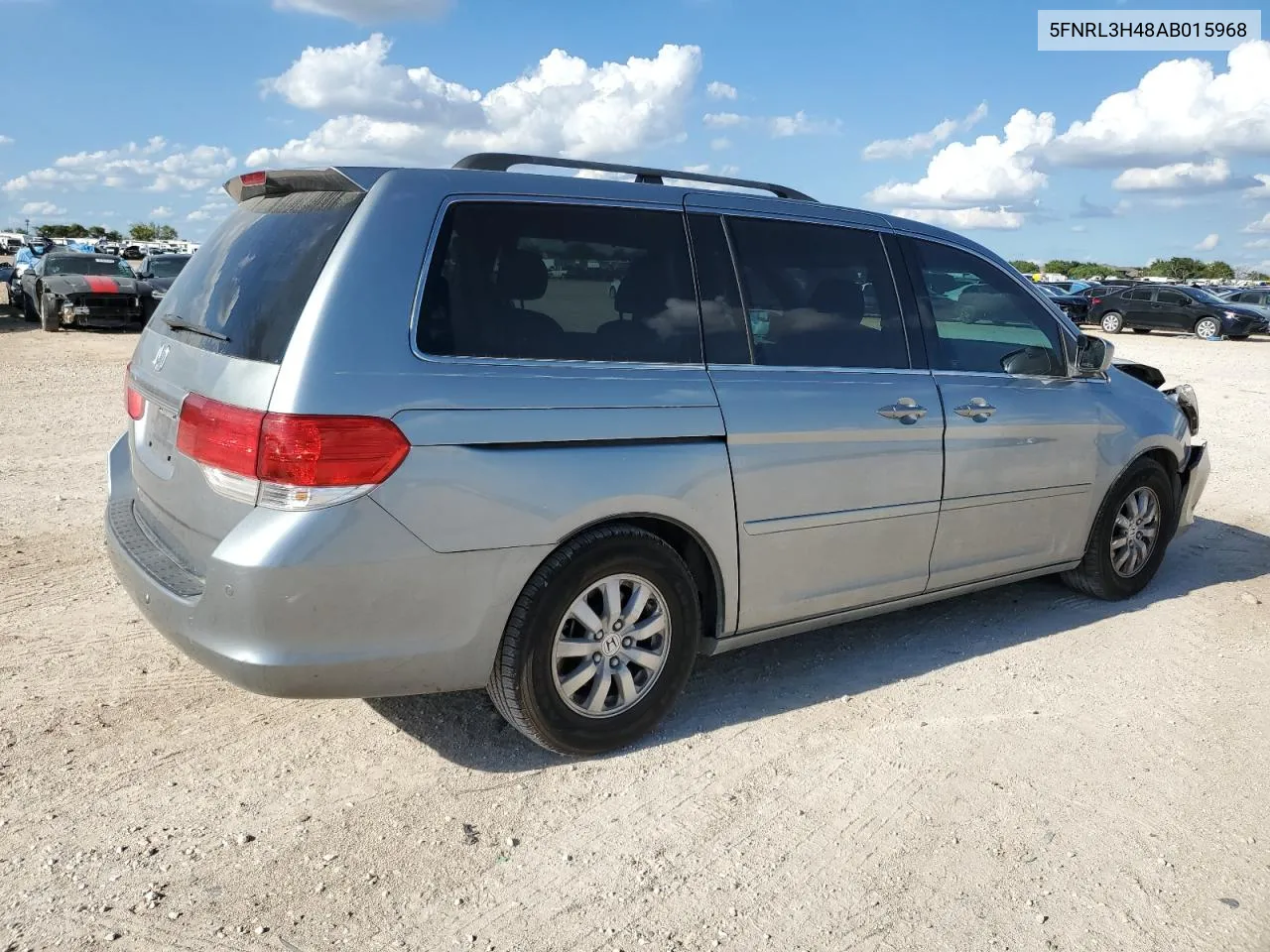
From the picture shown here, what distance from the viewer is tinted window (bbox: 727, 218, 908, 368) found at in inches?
155

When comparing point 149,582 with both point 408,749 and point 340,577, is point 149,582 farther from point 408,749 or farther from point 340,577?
point 408,749

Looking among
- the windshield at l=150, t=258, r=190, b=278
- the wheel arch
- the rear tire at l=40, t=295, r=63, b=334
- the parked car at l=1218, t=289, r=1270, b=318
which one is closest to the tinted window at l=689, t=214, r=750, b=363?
the wheel arch

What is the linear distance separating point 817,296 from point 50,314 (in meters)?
19.8

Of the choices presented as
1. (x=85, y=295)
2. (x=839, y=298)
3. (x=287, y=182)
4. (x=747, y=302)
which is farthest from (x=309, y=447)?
(x=85, y=295)

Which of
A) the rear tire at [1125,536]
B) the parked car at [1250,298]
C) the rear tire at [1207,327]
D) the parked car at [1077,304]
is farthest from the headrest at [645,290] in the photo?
the parked car at [1250,298]

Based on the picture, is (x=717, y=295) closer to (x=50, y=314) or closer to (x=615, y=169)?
A: (x=615, y=169)

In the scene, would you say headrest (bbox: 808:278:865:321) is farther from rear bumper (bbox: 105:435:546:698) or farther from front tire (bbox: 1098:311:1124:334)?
front tire (bbox: 1098:311:1124:334)

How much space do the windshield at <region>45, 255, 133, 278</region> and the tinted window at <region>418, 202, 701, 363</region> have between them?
19.8 metres

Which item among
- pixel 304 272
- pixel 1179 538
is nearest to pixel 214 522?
pixel 304 272

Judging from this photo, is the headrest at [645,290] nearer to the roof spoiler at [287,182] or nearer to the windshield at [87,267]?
the roof spoiler at [287,182]

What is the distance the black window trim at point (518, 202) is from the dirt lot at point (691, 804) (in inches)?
53.0

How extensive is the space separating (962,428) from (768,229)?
3.95ft

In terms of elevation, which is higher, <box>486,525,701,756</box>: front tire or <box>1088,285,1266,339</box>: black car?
<box>1088,285,1266,339</box>: black car

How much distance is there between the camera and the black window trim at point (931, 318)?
4.48 m
